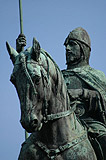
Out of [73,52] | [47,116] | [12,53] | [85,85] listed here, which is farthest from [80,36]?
[47,116]

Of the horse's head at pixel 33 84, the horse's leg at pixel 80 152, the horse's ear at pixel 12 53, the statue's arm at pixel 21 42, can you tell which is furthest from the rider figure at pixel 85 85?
the horse's ear at pixel 12 53

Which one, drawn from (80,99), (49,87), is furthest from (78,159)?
(80,99)

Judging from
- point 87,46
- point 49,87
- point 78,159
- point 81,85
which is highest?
point 87,46

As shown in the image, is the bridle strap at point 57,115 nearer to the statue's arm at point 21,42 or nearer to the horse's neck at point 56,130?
the horse's neck at point 56,130

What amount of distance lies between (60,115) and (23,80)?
3.04 feet

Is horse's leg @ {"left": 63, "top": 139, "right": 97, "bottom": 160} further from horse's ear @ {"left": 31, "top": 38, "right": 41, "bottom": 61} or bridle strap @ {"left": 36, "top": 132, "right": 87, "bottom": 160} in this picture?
horse's ear @ {"left": 31, "top": 38, "right": 41, "bottom": 61}

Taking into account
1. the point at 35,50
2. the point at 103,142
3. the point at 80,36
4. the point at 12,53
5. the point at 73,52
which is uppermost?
the point at 80,36

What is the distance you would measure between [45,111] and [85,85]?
2630 mm

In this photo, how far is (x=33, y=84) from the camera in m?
5.79

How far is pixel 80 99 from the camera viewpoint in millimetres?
7980

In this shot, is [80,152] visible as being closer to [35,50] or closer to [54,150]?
[54,150]

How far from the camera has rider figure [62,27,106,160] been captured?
25.7 feet

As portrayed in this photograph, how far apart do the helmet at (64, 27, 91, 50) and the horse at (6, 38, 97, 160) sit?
8.66ft

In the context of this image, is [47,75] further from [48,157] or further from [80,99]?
[80,99]
